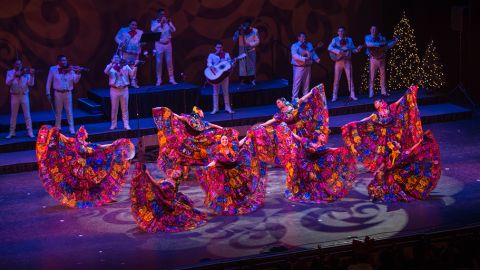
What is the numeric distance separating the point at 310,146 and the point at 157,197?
83.5 inches

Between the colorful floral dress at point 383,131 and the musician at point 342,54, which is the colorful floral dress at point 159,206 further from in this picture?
the musician at point 342,54

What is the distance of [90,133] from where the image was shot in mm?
15227

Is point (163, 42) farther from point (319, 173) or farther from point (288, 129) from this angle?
point (319, 173)

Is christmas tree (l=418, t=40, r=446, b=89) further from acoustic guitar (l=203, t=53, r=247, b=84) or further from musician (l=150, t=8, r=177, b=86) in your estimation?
Answer: musician (l=150, t=8, r=177, b=86)

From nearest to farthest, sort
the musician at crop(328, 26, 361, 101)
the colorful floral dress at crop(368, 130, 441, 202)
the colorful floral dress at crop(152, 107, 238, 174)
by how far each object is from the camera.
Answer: the colorful floral dress at crop(368, 130, 441, 202) < the colorful floral dress at crop(152, 107, 238, 174) < the musician at crop(328, 26, 361, 101)

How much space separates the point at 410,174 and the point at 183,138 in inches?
121

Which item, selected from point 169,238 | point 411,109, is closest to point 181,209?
point 169,238

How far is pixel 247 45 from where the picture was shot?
672 inches

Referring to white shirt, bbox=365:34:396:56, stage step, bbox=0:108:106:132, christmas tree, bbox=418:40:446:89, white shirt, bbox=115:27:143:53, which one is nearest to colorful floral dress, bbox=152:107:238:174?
stage step, bbox=0:108:106:132

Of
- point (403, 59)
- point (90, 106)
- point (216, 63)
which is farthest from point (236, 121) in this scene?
point (403, 59)

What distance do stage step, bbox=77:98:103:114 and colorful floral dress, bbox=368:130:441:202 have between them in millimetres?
6403

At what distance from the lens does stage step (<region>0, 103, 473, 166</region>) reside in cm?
1484

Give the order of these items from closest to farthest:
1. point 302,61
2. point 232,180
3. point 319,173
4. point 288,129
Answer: point 232,180 → point 319,173 → point 288,129 → point 302,61

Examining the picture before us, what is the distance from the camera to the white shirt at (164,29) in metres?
16.6
